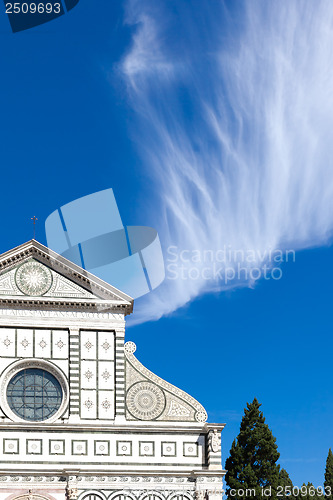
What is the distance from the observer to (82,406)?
3612 cm

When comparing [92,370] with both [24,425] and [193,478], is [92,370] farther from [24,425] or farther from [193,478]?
[193,478]

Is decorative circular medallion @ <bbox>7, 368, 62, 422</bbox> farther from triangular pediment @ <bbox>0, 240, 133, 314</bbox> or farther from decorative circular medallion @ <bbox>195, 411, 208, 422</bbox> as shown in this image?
decorative circular medallion @ <bbox>195, 411, 208, 422</bbox>

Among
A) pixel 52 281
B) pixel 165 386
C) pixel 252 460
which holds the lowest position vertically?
pixel 252 460

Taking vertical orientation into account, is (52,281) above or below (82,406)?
above

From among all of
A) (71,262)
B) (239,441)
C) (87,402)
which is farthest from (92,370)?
(239,441)

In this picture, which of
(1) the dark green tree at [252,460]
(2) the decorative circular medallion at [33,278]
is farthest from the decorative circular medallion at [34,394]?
(1) the dark green tree at [252,460]

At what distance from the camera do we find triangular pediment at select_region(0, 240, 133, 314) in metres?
37.2

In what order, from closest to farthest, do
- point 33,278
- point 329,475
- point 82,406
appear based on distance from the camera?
point 82,406 < point 33,278 < point 329,475

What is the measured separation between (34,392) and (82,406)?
76.2 inches

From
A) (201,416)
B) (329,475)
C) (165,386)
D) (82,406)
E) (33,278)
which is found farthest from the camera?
(329,475)

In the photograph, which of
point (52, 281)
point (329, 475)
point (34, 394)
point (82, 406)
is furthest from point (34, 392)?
point (329, 475)

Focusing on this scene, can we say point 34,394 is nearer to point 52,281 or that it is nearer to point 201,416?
point 52,281

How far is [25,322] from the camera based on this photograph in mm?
36750

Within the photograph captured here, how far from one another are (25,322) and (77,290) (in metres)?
2.43
